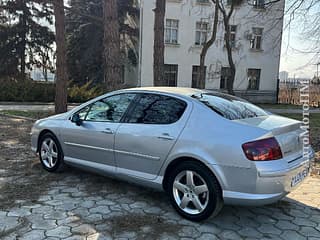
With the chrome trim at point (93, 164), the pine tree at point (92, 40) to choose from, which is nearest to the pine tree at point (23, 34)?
the pine tree at point (92, 40)

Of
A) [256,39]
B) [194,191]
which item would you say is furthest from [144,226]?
[256,39]

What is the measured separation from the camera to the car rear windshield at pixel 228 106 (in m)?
4.19

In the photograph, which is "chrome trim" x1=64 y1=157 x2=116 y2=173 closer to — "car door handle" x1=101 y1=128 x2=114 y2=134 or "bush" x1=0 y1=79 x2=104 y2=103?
"car door handle" x1=101 y1=128 x2=114 y2=134

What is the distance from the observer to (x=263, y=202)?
12.2ft

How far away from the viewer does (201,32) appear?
2677 cm

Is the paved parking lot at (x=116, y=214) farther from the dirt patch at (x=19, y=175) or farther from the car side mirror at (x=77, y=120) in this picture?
the car side mirror at (x=77, y=120)

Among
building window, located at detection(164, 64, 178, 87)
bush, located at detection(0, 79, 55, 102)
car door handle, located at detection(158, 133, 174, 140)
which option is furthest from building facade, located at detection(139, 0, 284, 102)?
car door handle, located at detection(158, 133, 174, 140)

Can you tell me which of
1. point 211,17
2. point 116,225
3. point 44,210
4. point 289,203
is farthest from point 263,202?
point 211,17

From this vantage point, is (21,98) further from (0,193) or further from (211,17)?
(0,193)

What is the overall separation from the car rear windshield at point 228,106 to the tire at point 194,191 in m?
0.69

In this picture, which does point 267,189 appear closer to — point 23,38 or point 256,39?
point 256,39

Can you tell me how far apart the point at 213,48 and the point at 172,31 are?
3.37m

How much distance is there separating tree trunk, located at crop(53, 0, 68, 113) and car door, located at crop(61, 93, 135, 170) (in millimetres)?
7352

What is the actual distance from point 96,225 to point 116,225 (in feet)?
0.71
